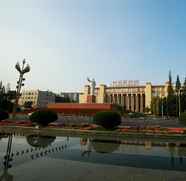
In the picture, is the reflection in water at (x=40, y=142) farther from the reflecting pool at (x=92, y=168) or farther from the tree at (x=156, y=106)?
the tree at (x=156, y=106)

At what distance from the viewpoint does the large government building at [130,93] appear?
11400 centimetres

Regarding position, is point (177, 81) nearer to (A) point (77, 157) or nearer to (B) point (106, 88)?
(B) point (106, 88)

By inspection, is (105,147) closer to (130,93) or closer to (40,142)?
(40,142)

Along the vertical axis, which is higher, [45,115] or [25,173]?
[45,115]

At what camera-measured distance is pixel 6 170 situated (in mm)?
7980

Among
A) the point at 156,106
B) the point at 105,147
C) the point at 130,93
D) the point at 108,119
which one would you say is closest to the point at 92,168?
the point at 105,147

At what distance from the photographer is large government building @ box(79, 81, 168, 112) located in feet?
374

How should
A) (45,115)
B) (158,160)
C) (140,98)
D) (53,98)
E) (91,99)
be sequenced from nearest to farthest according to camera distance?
(158,160) < (45,115) < (91,99) < (140,98) < (53,98)

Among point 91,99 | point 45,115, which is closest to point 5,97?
point 91,99

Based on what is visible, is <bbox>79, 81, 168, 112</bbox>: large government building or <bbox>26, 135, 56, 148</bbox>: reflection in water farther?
<bbox>79, 81, 168, 112</bbox>: large government building

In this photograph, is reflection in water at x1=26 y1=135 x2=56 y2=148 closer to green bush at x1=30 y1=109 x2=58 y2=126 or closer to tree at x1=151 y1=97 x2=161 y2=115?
green bush at x1=30 y1=109 x2=58 y2=126

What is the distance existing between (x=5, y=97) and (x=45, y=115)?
51.8 metres

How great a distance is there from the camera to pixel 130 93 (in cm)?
11800

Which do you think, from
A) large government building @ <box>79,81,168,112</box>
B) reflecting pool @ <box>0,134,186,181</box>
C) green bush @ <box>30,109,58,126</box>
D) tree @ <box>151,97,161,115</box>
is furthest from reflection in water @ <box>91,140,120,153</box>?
large government building @ <box>79,81,168,112</box>
